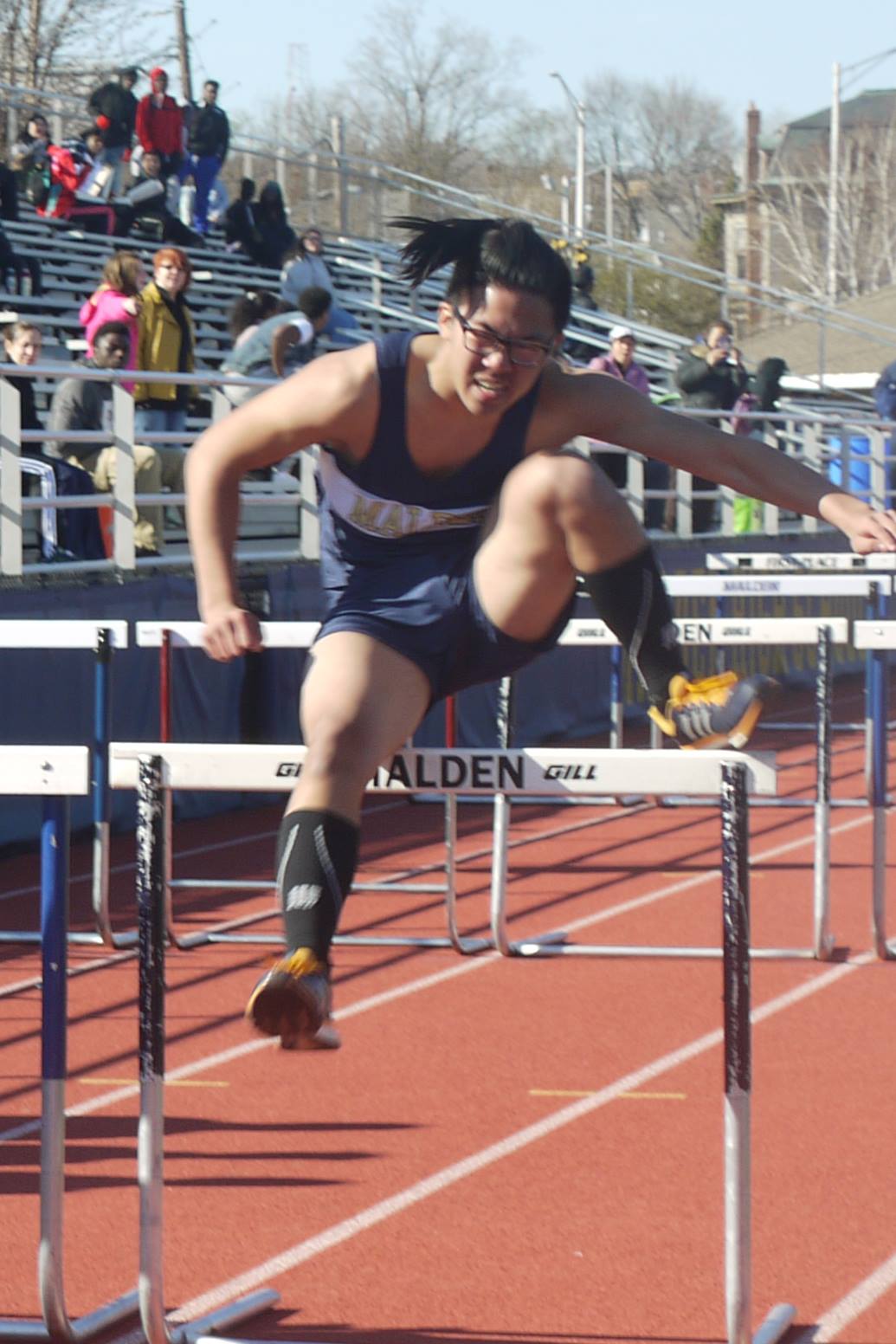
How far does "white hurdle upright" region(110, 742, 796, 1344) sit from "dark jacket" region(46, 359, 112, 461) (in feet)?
20.0

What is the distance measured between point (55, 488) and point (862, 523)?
6096 mm

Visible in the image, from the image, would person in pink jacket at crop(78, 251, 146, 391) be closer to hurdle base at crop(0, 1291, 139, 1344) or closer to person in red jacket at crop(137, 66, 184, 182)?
hurdle base at crop(0, 1291, 139, 1344)

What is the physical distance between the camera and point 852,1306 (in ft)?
13.2

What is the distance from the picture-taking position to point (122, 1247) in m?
4.40

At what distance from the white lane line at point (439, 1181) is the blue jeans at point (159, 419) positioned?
530 centimetres

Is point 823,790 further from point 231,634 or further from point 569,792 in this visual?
point 231,634

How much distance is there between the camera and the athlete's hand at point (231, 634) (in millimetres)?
3494

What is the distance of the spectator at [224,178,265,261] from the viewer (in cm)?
1984

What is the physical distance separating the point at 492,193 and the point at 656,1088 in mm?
60051

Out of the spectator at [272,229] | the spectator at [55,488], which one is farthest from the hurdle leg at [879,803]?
the spectator at [272,229]

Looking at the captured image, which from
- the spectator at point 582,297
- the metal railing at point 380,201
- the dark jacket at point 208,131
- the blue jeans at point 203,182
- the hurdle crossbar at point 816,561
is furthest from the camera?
the spectator at point 582,297

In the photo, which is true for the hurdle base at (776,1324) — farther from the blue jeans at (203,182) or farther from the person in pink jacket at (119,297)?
the blue jeans at (203,182)

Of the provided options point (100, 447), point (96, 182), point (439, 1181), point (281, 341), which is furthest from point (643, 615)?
point (96, 182)

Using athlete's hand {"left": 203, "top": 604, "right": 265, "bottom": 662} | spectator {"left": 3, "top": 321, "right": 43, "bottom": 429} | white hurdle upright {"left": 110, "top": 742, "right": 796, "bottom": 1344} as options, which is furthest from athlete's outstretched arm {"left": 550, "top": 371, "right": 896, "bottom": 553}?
spectator {"left": 3, "top": 321, "right": 43, "bottom": 429}
